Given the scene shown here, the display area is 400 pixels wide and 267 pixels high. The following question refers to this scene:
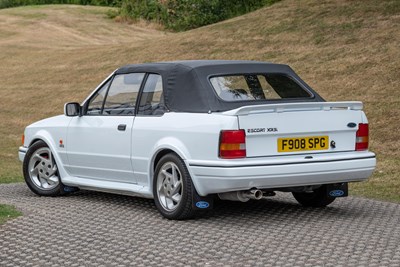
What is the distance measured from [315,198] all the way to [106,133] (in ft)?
7.61

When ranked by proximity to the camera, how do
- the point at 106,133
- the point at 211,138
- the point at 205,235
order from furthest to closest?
the point at 106,133 < the point at 211,138 < the point at 205,235

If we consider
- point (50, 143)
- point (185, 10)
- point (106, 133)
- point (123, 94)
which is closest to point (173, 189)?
point (106, 133)

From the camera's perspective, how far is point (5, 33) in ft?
150

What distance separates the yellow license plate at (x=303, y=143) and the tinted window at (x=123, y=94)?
1.85m

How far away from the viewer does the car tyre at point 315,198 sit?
994 cm

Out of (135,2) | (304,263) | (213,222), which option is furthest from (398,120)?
(135,2)

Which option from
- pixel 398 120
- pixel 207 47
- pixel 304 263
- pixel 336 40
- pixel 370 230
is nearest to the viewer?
pixel 304 263

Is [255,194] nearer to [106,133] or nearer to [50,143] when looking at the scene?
[106,133]

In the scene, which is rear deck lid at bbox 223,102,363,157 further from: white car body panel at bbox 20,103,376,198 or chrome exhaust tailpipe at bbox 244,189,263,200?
chrome exhaust tailpipe at bbox 244,189,263,200

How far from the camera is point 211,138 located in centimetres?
884

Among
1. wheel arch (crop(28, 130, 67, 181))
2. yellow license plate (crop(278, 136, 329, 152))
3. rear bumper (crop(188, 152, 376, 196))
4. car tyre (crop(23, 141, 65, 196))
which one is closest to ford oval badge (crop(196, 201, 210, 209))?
rear bumper (crop(188, 152, 376, 196))

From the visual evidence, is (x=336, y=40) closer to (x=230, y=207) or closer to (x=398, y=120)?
(x=398, y=120)

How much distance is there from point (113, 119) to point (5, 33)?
121 feet

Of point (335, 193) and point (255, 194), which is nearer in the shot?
point (255, 194)
